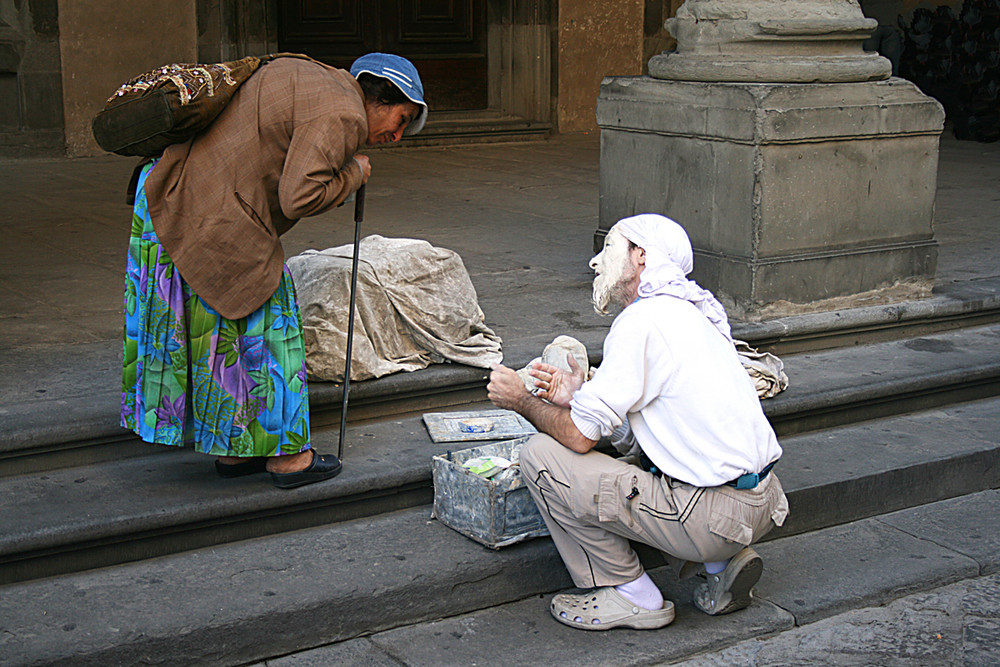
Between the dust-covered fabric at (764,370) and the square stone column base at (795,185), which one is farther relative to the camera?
the square stone column base at (795,185)

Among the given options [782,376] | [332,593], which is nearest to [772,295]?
[782,376]

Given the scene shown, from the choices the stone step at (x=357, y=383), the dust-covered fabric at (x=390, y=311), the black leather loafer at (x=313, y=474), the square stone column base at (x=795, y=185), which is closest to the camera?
the black leather loafer at (x=313, y=474)

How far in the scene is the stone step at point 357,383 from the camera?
4.10 m

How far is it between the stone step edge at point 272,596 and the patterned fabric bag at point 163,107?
129 cm

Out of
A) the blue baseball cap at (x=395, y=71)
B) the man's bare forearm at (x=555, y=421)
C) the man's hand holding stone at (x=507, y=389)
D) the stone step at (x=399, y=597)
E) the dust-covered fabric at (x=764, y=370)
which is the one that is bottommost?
the stone step at (x=399, y=597)

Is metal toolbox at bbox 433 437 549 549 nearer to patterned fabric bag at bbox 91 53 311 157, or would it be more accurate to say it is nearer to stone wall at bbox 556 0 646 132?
patterned fabric bag at bbox 91 53 311 157

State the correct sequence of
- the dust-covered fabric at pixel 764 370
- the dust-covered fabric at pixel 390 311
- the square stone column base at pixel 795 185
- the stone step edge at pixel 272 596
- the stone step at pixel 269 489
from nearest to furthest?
1. the stone step edge at pixel 272 596
2. the stone step at pixel 269 489
3. the dust-covered fabric at pixel 390 311
4. the dust-covered fabric at pixel 764 370
5. the square stone column base at pixel 795 185

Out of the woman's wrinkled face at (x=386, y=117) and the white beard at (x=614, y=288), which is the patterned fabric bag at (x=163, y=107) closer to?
the woman's wrinkled face at (x=386, y=117)

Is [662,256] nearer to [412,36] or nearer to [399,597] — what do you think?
[399,597]

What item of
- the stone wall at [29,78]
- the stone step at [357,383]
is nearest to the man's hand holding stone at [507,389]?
the stone step at [357,383]

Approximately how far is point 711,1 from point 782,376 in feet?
6.74

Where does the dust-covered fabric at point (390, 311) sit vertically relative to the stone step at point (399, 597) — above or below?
above

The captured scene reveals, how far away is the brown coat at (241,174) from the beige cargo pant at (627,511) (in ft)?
3.36

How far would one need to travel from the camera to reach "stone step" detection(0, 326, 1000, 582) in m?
3.68
